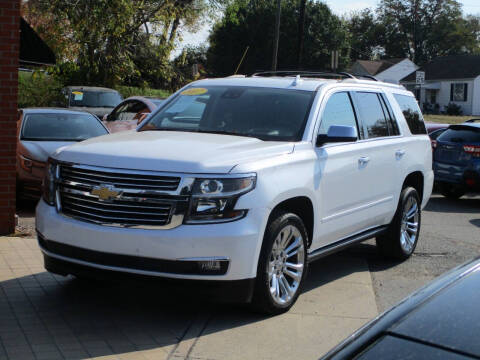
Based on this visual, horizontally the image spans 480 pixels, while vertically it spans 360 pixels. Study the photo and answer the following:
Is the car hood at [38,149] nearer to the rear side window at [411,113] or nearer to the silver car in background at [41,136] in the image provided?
the silver car in background at [41,136]

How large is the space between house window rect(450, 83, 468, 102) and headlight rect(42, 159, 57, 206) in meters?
65.4

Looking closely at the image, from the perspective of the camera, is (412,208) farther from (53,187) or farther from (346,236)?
(53,187)

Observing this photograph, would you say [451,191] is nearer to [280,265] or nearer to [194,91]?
[194,91]

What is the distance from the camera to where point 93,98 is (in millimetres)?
21891

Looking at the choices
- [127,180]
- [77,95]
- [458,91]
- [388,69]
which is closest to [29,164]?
[127,180]

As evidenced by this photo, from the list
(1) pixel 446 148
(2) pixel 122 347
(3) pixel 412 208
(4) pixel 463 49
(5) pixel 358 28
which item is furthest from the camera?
(5) pixel 358 28

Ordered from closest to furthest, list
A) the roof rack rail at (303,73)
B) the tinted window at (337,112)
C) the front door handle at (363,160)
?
1. the tinted window at (337,112)
2. the front door handle at (363,160)
3. the roof rack rail at (303,73)

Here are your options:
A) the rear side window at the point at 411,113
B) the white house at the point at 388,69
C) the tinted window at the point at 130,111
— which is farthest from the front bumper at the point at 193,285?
the white house at the point at 388,69

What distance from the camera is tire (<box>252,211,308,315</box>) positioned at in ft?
17.6

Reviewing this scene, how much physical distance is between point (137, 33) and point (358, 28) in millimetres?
82314

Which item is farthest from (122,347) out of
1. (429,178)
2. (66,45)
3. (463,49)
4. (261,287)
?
(463,49)

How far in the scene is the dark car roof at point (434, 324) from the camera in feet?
6.82

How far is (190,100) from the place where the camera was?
22.6 feet

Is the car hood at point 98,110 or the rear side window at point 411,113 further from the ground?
the rear side window at point 411,113
